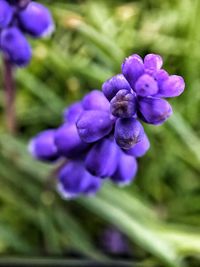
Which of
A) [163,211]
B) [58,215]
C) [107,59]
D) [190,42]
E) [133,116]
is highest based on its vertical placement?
[190,42]

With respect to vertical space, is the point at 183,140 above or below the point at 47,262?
above

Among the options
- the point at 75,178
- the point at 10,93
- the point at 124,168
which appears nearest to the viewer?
the point at 124,168

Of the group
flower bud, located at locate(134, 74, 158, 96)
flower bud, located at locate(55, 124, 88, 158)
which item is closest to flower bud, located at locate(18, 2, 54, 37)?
flower bud, located at locate(55, 124, 88, 158)

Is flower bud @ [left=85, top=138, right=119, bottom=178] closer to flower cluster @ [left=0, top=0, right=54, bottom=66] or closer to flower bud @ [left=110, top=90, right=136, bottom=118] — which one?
flower bud @ [left=110, top=90, right=136, bottom=118]

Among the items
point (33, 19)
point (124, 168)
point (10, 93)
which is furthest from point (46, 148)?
point (10, 93)

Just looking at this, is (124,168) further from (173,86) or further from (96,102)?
(173,86)

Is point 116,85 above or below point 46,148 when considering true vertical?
below

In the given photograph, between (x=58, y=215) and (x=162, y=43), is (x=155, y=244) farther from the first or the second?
(x=162, y=43)

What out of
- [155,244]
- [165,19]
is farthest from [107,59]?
[155,244]
